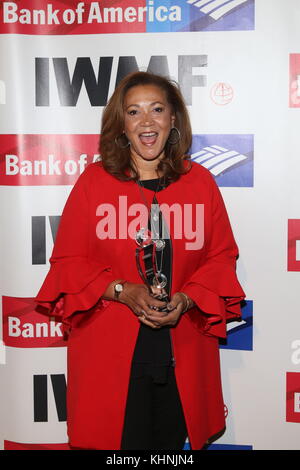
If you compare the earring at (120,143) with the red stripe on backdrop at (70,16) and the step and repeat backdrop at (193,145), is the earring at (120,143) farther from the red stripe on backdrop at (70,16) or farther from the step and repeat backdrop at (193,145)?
the red stripe on backdrop at (70,16)

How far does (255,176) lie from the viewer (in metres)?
2.30

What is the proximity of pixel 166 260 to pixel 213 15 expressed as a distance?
1052 millimetres

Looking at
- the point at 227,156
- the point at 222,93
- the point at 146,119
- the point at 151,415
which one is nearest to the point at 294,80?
the point at 222,93

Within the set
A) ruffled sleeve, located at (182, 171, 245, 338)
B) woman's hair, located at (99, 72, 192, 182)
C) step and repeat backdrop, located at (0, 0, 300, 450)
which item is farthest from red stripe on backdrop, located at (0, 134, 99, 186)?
ruffled sleeve, located at (182, 171, 245, 338)

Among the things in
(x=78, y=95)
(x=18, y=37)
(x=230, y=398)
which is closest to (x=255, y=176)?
(x=78, y=95)

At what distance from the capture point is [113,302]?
1.90 metres

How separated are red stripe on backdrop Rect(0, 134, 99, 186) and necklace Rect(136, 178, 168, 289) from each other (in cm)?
50

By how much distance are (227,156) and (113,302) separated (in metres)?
0.81

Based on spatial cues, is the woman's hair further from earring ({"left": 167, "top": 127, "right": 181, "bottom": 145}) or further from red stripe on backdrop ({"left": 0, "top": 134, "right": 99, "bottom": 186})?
red stripe on backdrop ({"left": 0, "top": 134, "right": 99, "bottom": 186})

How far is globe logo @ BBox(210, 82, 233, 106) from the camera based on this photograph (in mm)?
2279

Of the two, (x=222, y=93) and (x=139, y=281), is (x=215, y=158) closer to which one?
(x=222, y=93)

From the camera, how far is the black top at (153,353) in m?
1.78

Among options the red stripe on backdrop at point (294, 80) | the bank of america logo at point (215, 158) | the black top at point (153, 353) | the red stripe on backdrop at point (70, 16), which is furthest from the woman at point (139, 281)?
the red stripe on backdrop at point (294, 80)
